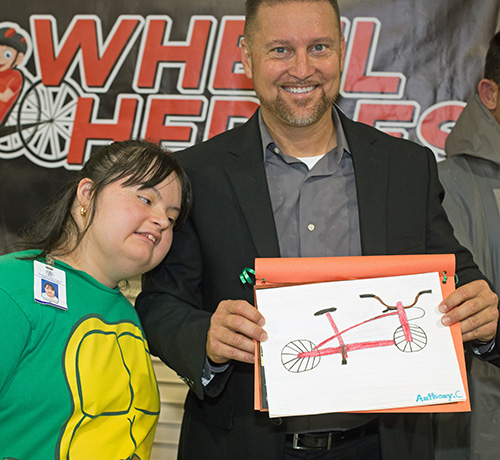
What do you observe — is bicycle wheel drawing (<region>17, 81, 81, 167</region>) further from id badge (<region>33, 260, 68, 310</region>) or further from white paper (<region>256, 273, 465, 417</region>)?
white paper (<region>256, 273, 465, 417</region>)

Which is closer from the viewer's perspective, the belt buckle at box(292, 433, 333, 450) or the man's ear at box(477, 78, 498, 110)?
the belt buckle at box(292, 433, 333, 450)

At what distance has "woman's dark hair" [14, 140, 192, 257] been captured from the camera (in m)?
1.71

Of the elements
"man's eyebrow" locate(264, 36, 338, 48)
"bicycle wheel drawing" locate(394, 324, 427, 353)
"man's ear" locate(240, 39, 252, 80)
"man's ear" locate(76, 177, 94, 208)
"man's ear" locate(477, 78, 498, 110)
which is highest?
"man's ear" locate(477, 78, 498, 110)

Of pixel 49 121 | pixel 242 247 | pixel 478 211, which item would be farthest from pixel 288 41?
pixel 49 121

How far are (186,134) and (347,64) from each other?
34.5 inches

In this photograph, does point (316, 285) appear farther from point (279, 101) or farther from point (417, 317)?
point (279, 101)

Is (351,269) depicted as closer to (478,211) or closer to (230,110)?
(478,211)

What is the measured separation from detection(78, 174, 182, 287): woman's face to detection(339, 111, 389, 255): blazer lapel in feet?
1.88

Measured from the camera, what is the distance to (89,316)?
160 cm

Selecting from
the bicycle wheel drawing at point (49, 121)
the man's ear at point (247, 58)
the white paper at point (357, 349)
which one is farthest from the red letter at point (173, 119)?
the white paper at point (357, 349)

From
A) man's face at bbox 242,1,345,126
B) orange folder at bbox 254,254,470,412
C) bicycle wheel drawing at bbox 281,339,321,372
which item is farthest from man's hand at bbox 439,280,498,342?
man's face at bbox 242,1,345,126

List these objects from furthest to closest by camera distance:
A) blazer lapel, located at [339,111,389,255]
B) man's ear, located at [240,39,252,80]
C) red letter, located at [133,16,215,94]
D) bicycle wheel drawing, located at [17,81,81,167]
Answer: bicycle wheel drawing, located at [17,81,81,167], red letter, located at [133,16,215,94], man's ear, located at [240,39,252,80], blazer lapel, located at [339,111,389,255]

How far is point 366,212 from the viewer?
5.96 ft

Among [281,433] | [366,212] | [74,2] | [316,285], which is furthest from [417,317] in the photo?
[74,2]
